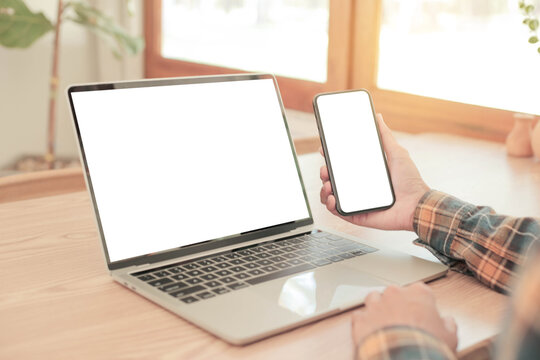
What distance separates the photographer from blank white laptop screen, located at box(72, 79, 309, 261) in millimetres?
840

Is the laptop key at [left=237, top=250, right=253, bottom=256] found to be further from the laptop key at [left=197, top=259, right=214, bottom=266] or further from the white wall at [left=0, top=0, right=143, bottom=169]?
the white wall at [left=0, top=0, right=143, bottom=169]

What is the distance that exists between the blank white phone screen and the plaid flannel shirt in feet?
0.24

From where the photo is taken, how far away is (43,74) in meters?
3.03

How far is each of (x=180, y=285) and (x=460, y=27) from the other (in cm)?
145

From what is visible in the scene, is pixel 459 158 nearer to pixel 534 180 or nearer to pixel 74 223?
pixel 534 180

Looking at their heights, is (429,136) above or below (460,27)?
below

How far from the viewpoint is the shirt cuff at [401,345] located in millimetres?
580

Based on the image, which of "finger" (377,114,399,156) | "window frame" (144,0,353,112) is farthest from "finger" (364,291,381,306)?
"window frame" (144,0,353,112)

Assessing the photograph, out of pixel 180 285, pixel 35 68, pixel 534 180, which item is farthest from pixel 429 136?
pixel 35 68

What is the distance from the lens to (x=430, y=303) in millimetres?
680

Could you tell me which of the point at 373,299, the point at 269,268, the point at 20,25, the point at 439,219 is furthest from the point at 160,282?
the point at 20,25

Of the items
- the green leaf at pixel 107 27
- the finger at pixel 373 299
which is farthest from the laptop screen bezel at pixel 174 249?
the green leaf at pixel 107 27

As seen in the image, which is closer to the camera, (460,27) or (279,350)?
(279,350)

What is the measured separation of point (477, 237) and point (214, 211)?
338mm
